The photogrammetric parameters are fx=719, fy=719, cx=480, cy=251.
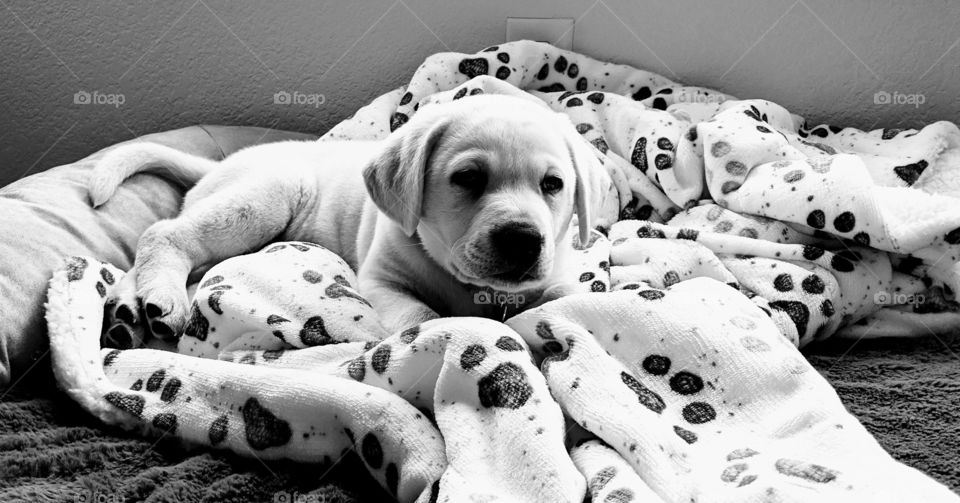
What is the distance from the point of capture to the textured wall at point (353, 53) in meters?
2.74

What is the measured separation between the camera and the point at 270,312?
1584 mm

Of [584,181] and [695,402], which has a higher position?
[584,181]

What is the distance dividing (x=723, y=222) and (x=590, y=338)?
95 cm

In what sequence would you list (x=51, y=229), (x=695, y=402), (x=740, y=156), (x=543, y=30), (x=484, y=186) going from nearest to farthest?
1. (x=695, y=402)
2. (x=484, y=186)
3. (x=51, y=229)
4. (x=740, y=156)
5. (x=543, y=30)

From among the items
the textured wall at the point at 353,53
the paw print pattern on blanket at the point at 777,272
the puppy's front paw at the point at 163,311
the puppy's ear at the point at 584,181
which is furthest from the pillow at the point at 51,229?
the paw print pattern on blanket at the point at 777,272

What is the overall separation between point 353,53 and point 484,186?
165 cm

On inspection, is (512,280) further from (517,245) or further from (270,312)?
(270,312)

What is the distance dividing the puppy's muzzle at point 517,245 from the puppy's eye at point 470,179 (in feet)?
0.50

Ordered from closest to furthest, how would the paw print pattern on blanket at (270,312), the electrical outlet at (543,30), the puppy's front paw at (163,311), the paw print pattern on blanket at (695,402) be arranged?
the paw print pattern on blanket at (695,402) → the paw print pattern on blanket at (270,312) → the puppy's front paw at (163,311) → the electrical outlet at (543,30)

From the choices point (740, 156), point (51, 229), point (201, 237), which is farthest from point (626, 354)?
point (51, 229)

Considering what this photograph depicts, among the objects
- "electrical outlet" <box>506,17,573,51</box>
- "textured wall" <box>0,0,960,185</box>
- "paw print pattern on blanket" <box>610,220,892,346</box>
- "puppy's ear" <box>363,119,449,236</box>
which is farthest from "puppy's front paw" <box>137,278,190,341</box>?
"electrical outlet" <box>506,17,573,51</box>

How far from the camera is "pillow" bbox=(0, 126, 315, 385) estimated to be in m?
1.53

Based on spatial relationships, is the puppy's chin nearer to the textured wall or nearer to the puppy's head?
the puppy's head

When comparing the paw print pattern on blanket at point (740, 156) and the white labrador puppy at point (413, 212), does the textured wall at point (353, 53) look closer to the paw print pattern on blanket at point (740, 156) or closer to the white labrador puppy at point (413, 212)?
the paw print pattern on blanket at point (740, 156)
